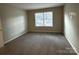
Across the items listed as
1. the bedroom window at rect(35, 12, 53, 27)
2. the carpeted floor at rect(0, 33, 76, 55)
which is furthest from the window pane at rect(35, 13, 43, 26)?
the carpeted floor at rect(0, 33, 76, 55)

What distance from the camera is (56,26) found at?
1214 millimetres

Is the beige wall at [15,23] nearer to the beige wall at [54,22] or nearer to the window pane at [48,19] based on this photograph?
the beige wall at [54,22]

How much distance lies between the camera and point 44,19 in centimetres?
115

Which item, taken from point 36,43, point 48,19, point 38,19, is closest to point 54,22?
point 48,19

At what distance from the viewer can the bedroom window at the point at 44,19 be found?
1.16 meters

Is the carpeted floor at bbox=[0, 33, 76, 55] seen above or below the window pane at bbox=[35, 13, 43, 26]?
below

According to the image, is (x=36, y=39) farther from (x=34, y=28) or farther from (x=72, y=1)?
(x=72, y=1)

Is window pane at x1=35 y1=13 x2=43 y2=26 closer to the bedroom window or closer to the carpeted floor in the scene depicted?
the bedroom window

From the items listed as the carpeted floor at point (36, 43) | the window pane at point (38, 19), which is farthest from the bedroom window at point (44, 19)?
the carpeted floor at point (36, 43)

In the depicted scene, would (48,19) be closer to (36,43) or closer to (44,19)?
(44,19)

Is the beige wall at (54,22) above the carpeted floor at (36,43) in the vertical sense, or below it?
above

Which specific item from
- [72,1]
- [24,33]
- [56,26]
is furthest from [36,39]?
[72,1]

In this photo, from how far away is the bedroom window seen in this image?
1.16 metres
